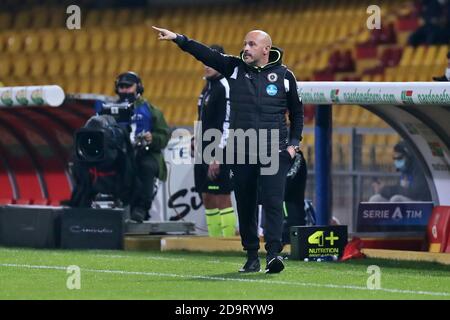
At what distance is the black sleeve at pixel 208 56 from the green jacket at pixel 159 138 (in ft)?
14.4

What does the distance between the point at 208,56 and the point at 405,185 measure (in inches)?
227

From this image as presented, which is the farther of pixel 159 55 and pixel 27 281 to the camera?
pixel 159 55

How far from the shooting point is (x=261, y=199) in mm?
10586

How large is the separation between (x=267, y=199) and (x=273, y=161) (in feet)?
0.94

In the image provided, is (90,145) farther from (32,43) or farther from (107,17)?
(107,17)

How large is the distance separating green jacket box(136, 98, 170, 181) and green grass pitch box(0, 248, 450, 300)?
183 cm

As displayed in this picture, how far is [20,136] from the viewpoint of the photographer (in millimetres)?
16844

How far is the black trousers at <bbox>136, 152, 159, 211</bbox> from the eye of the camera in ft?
48.8

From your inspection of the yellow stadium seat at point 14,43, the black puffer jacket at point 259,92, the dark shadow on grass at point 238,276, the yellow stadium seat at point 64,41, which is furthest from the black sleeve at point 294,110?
the yellow stadium seat at point 14,43

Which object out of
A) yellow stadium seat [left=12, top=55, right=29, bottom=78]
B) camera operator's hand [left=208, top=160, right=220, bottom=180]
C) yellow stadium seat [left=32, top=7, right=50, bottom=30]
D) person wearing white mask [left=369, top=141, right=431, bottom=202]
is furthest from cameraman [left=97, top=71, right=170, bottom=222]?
yellow stadium seat [left=32, top=7, right=50, bottom=30]

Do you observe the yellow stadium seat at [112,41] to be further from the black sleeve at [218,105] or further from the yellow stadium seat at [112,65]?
the black sleeve at [218,105]

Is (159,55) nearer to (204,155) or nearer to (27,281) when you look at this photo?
(204,155)

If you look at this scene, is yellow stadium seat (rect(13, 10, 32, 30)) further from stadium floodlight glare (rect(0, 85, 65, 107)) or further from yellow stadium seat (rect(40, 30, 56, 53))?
stadium floodlight glare (rect(0, 85, 65, 107))
